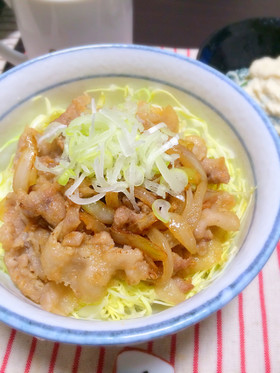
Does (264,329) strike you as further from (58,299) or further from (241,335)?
(58,299)

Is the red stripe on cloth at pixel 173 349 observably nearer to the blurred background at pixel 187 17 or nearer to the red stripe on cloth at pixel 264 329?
the red stripe on cloth at pixel 264 329

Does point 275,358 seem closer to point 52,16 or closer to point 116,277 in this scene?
point 116,277

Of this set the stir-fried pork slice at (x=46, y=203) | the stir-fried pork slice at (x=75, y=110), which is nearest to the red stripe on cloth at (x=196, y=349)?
the stir-fried pork slice at (x=46, y=203)

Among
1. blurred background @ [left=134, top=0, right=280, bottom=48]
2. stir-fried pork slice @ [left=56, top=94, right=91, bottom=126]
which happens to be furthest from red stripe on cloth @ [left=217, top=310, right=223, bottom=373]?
blurred background @ [left=134, top=0, right=280, bottom=48]

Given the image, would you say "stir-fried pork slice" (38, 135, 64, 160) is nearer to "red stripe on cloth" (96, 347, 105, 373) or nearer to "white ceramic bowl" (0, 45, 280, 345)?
"white ceramic bowl" (0, 45, 280, 345)

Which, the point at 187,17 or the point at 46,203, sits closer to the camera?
the point at 46,203

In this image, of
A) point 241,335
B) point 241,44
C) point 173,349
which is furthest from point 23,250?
point 241,44

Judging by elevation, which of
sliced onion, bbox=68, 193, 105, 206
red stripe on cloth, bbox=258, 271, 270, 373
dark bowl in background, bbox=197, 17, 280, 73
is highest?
dark bowl in background, bbox=197, 17, 280, 73
